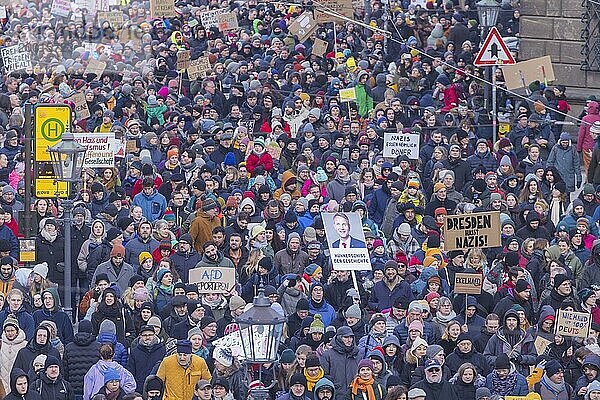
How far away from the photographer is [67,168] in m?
20.1

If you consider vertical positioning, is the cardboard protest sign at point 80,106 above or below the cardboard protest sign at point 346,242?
above

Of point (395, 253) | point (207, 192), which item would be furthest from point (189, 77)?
point (395, 253)

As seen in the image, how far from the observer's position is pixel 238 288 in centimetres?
2017

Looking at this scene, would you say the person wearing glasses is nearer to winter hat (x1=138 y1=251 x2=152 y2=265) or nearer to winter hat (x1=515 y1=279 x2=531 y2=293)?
winter hat (x1=515 y1=279 x2=531 y2=293)

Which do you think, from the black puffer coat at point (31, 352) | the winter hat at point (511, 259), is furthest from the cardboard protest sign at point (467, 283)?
the black puffer coat at point (31, 352)

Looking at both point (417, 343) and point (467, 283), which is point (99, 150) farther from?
point (417, 343)

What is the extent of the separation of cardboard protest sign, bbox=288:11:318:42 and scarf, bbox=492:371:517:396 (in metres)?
17.0

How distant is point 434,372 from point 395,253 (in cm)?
400

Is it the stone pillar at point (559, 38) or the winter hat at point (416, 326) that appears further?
the stone pillar at point (559, 38)

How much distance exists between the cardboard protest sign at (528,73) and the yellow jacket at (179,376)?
11.8 meters

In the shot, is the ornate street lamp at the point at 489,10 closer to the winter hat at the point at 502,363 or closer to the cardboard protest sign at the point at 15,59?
the cardboard protest sign at the point at 15,59

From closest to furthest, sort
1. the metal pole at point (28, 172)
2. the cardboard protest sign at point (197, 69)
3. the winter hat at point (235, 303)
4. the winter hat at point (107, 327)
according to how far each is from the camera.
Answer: the winter hat at point (107, 327), the winter hat at point (235, 303), the metal pole at point (28, 172), the cardboard protest sign at point (197, 69)

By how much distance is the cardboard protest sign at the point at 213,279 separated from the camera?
1967 centimetres

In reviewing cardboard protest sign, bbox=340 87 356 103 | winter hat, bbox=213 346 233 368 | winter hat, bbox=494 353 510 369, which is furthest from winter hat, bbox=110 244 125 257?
cardboard protest sign, bbox=340 87 356 103
